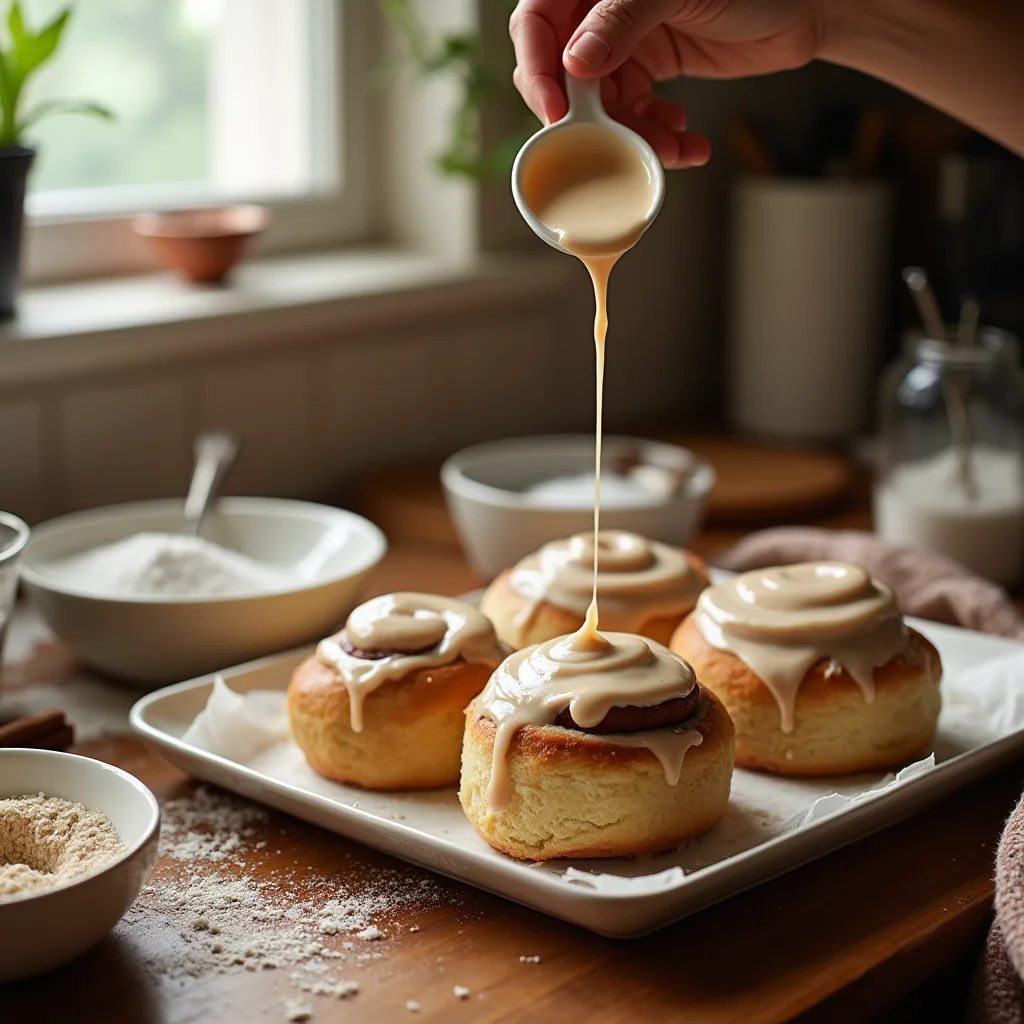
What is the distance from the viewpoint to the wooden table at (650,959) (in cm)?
84

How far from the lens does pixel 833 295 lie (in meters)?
2.21

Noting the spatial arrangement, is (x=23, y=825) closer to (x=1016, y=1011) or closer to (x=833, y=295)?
(x=1016, y=1011)

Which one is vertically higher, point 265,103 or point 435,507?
point 265,103

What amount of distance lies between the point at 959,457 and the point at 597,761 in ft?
2.97

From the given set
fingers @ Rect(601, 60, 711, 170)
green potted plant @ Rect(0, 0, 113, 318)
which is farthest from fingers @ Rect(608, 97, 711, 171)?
green potted plant @ Rect(0, 0, 113, 318)

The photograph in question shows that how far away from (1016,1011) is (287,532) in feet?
2.86

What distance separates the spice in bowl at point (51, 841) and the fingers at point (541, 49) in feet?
2.03

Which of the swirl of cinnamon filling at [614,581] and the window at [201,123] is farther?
the window at [201,123]

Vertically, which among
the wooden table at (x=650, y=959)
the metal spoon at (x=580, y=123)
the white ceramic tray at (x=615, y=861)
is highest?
the metal spoon at (x=580, y=123)

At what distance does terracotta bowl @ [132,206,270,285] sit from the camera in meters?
1.77

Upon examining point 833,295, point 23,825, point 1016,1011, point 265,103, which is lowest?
point 1016,1011

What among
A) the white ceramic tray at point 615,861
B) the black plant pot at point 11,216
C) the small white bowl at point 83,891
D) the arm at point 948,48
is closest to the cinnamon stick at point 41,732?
the white ceramic tray at point 615,861

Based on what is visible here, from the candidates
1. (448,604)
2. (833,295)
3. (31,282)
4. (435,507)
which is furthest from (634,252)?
(448,604)

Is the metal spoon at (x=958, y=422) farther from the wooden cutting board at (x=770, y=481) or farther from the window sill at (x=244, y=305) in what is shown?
the window sill at (x=244, y=305)
